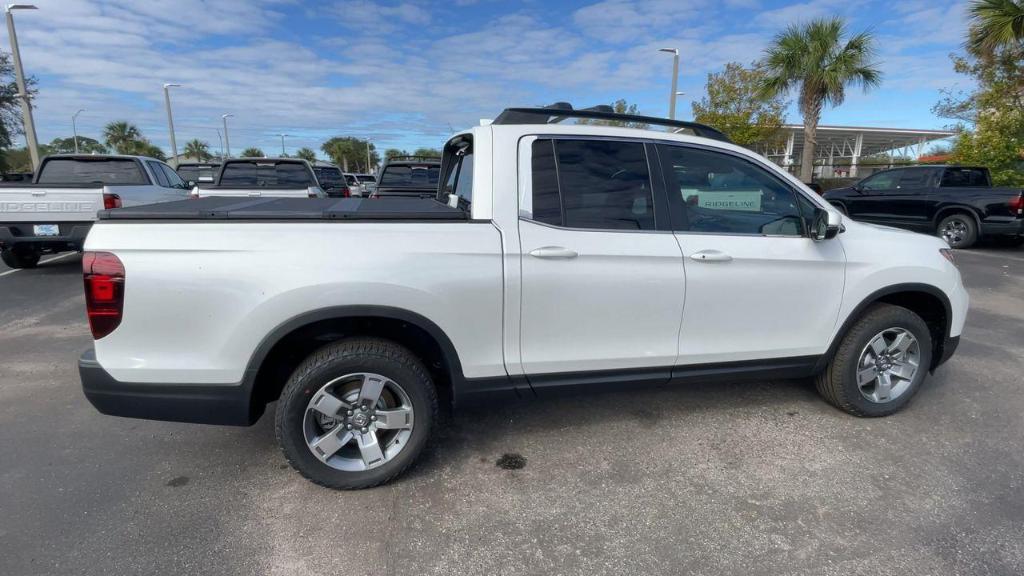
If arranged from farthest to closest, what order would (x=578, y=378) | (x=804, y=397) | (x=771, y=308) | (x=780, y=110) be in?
1. (x=780, y=110)
2. (x=804, y=397)
3. (x=771, y=308)
4. (x=578, y=378)

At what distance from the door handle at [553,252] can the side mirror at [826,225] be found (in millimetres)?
1471

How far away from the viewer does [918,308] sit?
3.81 meters

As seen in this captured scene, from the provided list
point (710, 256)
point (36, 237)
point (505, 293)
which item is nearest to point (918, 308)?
point (710, 256)

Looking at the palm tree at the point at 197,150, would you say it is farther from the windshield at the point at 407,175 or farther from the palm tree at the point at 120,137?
the windshield at the point at 407,175

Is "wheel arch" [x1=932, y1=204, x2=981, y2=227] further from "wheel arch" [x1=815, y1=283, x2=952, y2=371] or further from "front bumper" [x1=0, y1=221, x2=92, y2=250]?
"front bumper" [x1=0, y1=221, x2=92, y2=250]

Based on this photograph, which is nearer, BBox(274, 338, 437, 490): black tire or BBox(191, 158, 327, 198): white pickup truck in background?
BBox(274, 338, 437, 490): black tire

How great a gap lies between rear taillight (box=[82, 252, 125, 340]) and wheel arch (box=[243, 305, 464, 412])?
1.96 feet

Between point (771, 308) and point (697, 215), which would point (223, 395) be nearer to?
point (697, 215)

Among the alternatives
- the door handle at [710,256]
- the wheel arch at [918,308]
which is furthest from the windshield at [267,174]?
the wheel arch at [918,308]

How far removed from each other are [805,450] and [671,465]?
839mm

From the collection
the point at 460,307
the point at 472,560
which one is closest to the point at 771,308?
the point at 460,307

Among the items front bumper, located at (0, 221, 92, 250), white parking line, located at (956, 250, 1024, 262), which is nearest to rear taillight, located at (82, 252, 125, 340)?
front bumper, located at (0, 221, 92, 250)

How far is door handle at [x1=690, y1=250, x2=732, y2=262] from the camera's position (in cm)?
299

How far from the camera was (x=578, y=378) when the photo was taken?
2977 mm
